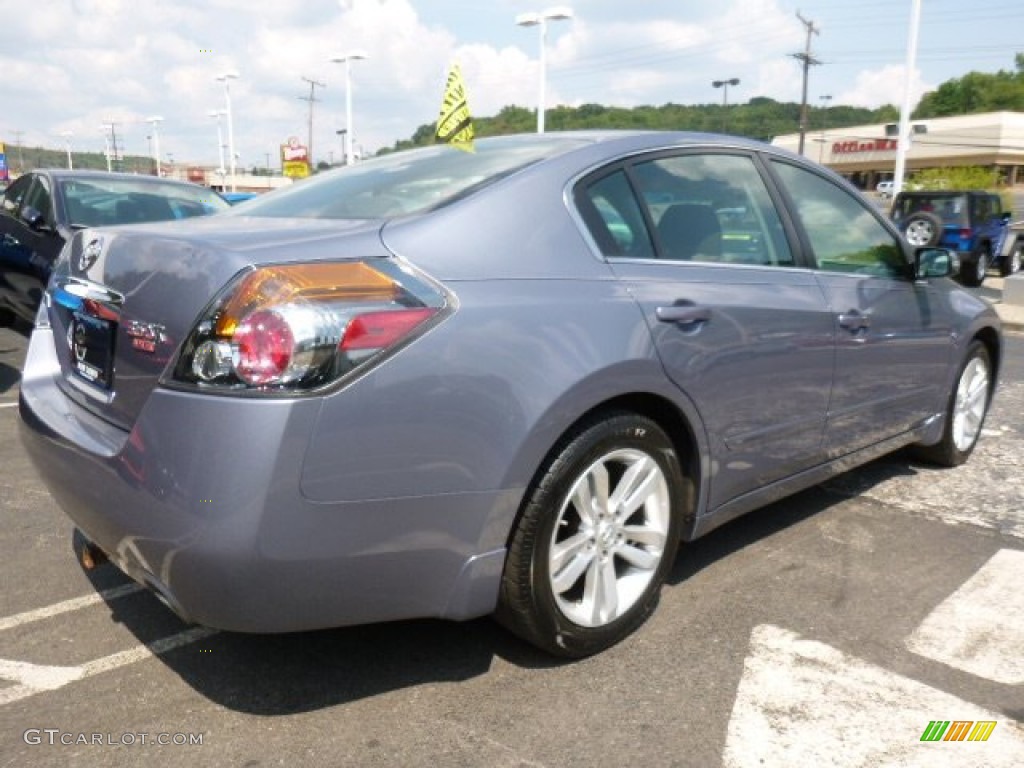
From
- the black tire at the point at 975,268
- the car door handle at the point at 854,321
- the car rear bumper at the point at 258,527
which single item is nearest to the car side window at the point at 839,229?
the car door handle at the point at 854,321

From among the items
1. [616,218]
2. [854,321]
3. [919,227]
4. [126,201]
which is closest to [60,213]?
[126,201]

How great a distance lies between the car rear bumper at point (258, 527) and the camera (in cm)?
193

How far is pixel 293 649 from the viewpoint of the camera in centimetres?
267

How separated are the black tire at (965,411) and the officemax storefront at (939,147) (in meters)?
52.1

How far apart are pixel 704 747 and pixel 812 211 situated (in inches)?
87.8

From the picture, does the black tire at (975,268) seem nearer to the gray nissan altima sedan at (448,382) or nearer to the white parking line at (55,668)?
the gray nissan altima sedan at (448,382)

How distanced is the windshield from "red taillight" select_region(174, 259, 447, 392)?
5.37m

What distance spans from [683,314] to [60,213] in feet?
19.2

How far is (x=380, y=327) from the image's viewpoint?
204 cm

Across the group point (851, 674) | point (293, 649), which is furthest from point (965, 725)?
point (293, 649)

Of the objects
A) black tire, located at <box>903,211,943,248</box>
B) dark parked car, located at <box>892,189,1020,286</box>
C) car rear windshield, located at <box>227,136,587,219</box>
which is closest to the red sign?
dark parked car, located at <box>892,189,1020,286</box>

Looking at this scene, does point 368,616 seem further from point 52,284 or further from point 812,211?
Answer: point 812,211

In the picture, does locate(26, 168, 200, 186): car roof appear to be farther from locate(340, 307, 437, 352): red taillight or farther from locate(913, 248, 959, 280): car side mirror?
locate(340, 307, 437, 352): red taillight

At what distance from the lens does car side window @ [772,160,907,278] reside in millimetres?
3490
